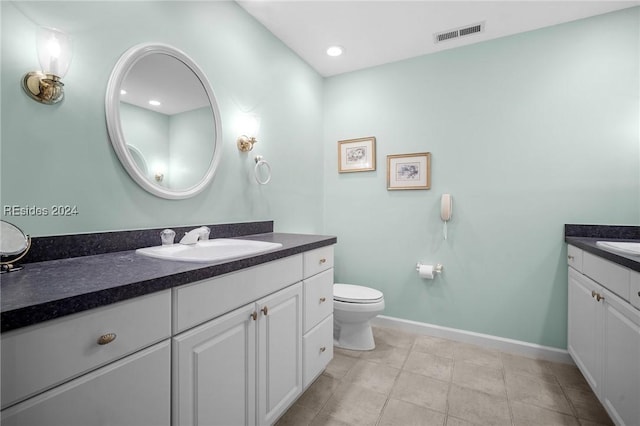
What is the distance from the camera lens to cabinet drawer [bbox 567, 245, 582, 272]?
6.11 feet

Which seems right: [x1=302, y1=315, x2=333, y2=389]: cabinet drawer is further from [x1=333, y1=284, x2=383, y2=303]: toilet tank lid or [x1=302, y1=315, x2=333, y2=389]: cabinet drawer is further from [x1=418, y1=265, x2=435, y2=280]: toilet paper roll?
[x1=418, y1=265, x2=435, y2=280]: toilet paper roll

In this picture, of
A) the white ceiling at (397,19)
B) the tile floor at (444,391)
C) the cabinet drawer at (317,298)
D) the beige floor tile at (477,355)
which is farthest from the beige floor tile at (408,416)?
the white ceiling at (397,19)

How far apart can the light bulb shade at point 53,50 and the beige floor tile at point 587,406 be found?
2.92 metres

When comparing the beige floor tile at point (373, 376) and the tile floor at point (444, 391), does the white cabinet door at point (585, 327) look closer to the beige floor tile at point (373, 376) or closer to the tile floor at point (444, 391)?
the tile floor at point (444, 391)

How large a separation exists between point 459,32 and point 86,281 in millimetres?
2768

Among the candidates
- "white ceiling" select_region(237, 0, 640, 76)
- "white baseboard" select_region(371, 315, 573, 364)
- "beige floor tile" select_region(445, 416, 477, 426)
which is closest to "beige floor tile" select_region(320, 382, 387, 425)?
"beige floor tile" select_region(445, 416, 477, 426)

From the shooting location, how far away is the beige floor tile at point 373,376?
1836 mm

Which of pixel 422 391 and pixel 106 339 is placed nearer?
pixel 106 339

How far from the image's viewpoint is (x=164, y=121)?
1.55m

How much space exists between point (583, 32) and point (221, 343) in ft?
9.99

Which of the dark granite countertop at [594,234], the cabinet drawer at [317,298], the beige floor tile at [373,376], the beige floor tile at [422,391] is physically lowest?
the beige floor tile at [373,376]

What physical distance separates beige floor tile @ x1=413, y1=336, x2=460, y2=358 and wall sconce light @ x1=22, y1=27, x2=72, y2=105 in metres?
2.64

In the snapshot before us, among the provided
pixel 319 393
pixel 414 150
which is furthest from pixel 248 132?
pixel 319 393

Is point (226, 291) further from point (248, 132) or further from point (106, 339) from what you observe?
point (248, 132)
